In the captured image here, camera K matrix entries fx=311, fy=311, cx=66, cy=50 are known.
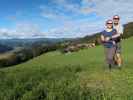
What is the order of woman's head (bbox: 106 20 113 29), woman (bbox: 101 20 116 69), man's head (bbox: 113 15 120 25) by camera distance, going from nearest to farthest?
man's head (bbox: 113 15 120 25) < woman's head (bbox: 106 20 113 29) < woman (bbox: 101 20 116 69)

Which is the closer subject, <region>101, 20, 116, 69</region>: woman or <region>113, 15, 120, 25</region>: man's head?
<region>113, 15, 120, 25</region>: man's head

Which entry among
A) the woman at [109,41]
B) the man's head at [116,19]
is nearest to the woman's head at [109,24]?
the woman at [109,41]

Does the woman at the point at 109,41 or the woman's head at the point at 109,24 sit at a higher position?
the woman's head at the point at 109,24

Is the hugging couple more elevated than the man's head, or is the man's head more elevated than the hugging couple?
the man's head

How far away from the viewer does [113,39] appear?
12.8 metres

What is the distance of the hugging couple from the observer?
1270 cm

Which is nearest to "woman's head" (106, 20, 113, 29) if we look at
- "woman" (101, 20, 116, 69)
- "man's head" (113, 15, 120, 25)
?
"woman" (101, 20, 116, 69)

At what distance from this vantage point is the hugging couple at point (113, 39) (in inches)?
500

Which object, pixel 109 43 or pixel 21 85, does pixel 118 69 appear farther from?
pixel 21 85

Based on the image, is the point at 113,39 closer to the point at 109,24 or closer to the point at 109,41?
the point at 109,41

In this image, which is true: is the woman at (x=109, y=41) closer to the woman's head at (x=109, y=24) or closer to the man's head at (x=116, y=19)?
the woman's head at (x=109, y=24)

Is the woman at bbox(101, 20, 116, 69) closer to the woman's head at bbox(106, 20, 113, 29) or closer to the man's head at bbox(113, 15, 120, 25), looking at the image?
the woman's head at bbox(106, 20, 113, 29)

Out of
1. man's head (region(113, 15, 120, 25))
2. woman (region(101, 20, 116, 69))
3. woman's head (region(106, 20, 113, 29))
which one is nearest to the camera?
man's head (region(113, 15, 120, 25))

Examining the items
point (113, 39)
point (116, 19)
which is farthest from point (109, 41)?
point (116, 19)
